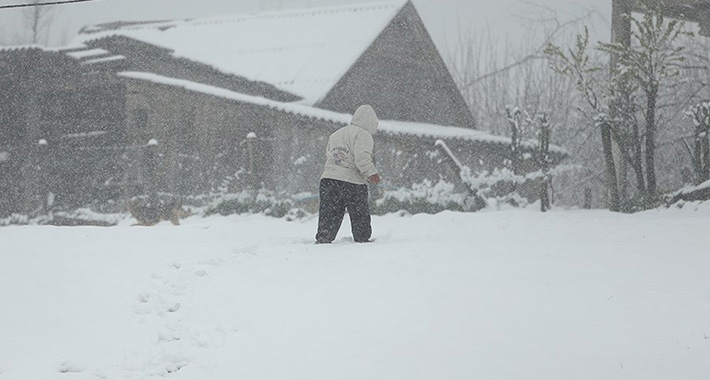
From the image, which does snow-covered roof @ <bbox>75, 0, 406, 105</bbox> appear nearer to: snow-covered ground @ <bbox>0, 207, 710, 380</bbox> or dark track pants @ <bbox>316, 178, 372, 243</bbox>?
dark track pants @ <bbox>316, 178, 372, 243</bbox>

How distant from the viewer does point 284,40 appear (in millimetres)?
27156

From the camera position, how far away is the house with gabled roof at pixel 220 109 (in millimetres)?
21141

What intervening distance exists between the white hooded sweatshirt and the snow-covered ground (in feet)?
2.90

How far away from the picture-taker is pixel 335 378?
527 centimetres

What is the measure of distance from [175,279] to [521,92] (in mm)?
31324

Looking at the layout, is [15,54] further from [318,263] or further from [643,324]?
[643,324]

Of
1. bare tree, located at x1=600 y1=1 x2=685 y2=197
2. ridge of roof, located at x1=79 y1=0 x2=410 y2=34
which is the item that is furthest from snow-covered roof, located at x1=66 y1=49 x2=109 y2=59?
bare tree, located at x1=600 y1=1 x2=685 y2=197

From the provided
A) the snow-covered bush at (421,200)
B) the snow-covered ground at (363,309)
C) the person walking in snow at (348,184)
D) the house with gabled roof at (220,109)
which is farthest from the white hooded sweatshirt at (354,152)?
the house with gabled roof at (220,109)

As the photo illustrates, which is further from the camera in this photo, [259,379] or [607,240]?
[607,240]

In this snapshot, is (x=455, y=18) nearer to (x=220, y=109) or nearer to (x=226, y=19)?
(x=226, y=19)

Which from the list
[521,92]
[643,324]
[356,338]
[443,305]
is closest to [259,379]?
[356,338]

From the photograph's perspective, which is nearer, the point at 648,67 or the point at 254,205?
the point at 648,67

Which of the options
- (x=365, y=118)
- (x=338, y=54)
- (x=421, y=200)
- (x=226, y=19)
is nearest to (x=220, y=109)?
(x=338, y=54)

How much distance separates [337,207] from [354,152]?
63 cm
